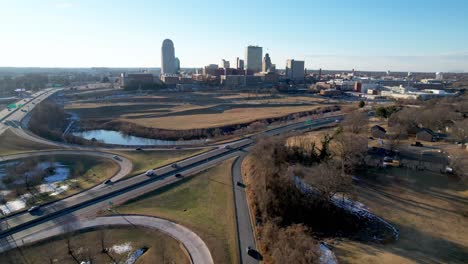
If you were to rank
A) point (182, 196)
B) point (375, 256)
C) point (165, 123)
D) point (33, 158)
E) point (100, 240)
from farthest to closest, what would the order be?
point (165, 123) < point (33, 158) < point (182, 196) < point (100, 240) < point (375, 256)

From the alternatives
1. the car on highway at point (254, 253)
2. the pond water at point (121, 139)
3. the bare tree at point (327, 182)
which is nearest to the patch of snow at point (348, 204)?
the bare tree at point (327, 182)

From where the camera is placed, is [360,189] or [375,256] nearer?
[375,256]

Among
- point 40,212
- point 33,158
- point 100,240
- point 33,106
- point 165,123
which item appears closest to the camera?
point 100,240

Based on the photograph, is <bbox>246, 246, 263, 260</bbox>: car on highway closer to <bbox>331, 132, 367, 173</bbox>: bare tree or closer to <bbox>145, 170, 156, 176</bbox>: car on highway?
<bbox>145, 170, 156, 176</bbox>: car on highway

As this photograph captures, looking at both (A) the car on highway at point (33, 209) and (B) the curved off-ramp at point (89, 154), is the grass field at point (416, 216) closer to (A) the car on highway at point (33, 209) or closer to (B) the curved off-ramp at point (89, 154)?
(A) the car on highway at point (33, 209)

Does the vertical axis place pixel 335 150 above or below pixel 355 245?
above

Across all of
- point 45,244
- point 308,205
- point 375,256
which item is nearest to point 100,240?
point 45,244

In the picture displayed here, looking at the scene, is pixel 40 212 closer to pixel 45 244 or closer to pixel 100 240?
pixel 45 244
